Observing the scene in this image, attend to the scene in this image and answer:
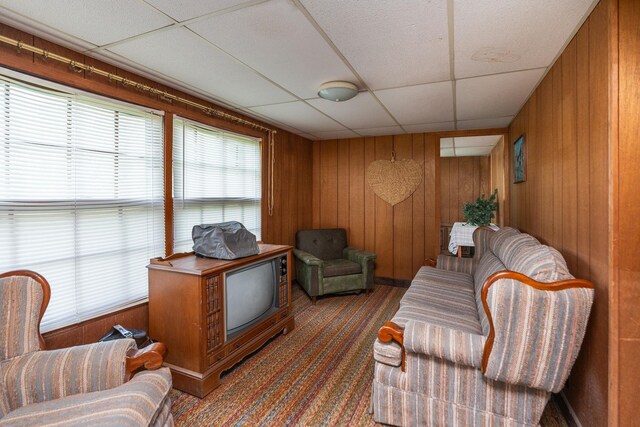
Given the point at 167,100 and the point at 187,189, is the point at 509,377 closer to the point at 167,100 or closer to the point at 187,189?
the point at 187,189

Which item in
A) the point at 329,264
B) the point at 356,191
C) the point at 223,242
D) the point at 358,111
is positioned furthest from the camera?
the point at 356,191

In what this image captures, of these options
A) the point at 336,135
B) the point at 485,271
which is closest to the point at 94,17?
the point at 485,271

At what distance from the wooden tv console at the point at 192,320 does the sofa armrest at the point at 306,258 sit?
5.03 ft

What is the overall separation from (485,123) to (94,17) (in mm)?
3913

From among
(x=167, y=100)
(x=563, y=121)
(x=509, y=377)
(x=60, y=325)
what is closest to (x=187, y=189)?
(x=167, y=100)

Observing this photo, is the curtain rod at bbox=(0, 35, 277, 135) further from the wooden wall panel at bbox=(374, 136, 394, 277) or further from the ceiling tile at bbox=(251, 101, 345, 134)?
the wooden wall panel at bbox=(374, 136, 394, 277)

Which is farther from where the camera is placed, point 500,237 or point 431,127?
point 431,127

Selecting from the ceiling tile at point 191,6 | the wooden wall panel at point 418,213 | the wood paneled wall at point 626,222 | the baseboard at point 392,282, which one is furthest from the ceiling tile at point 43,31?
the baseboard at point 392,282

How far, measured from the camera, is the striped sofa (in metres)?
1.39

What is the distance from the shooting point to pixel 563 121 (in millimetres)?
1934

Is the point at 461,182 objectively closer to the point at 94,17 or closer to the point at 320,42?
the point at 320,42

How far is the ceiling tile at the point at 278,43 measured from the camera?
157cm

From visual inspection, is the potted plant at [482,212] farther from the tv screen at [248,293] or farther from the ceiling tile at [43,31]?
the ceiling tile at [43,31]

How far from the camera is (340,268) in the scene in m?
3.95
